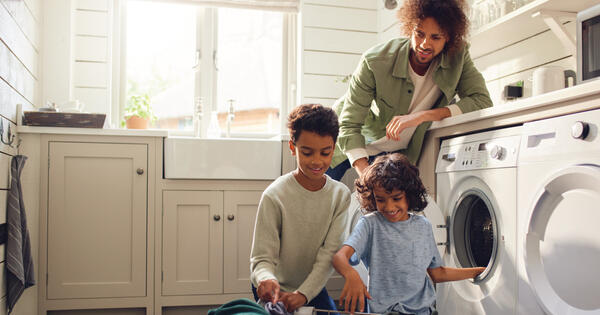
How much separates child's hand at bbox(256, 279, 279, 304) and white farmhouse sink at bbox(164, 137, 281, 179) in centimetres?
145

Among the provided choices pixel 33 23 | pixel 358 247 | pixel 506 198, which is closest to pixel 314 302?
pixel 358 247

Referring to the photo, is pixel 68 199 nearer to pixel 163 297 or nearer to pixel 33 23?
pixel 163 297

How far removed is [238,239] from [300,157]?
54.5 inches

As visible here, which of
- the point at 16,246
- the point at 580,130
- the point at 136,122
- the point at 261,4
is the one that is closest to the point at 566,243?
the point at 580,130

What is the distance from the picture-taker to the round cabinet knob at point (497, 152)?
167 centimetres

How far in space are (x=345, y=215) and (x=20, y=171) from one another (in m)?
1.60

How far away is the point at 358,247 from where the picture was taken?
146cm

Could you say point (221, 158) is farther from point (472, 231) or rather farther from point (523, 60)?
point (523, 60)

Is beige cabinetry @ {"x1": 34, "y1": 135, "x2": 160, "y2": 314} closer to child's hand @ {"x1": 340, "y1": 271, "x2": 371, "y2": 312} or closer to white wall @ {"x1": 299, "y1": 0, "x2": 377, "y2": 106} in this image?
white wall @ {"x1": 299, "y1": 0, "x2": 377, "y2": 106}

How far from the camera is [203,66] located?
3.48 m

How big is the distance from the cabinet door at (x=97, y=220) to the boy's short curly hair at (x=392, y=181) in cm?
153

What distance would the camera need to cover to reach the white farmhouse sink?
2717 millimetres

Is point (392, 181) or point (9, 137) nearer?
point (392, 181)

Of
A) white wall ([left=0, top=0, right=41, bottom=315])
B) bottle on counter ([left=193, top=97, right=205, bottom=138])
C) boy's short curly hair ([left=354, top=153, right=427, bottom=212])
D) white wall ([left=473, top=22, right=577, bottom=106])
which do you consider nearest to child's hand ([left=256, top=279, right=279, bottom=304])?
boy's short curly hair ([left=354, top=153, right=427, bottom=212])
